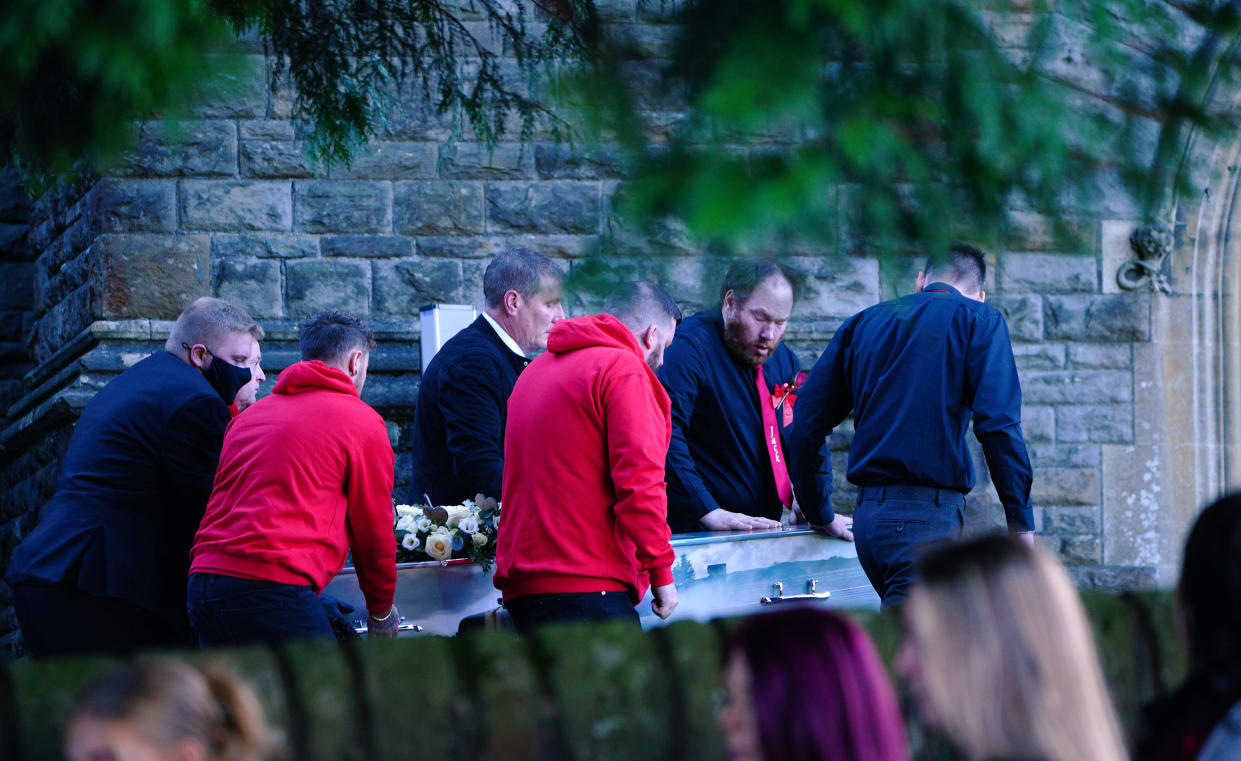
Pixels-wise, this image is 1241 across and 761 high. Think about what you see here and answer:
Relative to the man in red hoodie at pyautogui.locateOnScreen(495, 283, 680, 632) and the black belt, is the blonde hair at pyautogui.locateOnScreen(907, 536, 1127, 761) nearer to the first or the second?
the man in red hoodie at pyautogui.locateOnScreen(495, 283, 680, 632)

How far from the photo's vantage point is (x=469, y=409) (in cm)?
529

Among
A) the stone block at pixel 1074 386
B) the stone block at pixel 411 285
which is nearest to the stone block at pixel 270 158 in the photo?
the stone block at pixel 411 285

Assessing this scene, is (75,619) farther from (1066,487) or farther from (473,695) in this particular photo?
(1066,487)

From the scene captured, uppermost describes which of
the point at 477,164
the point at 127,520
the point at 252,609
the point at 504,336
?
the point at 477,164

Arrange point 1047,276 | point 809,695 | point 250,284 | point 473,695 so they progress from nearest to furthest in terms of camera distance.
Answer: point 809,695
point 473,695
point 250,284
point 1047,276

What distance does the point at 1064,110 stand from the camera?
2.07m

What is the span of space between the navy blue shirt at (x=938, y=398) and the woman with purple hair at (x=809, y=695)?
8.51ft

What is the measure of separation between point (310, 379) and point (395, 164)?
3.68 m

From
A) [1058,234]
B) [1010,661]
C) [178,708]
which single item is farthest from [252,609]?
[1058,234]

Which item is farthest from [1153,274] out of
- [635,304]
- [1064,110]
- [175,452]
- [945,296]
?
[1064,110]

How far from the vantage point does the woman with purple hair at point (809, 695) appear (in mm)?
1964

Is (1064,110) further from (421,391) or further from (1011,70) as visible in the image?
(421,391)

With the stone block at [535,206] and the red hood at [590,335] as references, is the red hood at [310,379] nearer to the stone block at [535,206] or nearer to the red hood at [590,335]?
the red hood at [590,335]

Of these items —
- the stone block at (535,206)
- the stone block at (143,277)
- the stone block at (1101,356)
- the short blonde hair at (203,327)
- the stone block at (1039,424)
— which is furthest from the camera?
the stone block at (1101,356)
